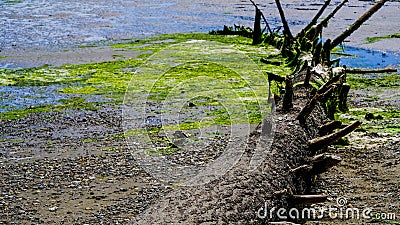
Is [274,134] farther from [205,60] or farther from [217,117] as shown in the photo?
[205,60]

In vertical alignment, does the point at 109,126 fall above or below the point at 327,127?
below

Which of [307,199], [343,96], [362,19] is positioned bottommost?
[343,96]

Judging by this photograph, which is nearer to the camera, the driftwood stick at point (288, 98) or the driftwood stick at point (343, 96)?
the driftwood stick at point (288, 98)

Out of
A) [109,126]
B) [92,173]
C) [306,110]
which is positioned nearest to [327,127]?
[306,110]

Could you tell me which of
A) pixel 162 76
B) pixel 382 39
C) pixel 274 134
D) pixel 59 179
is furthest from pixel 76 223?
pixel 382 39

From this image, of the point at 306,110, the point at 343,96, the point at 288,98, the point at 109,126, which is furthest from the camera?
the point at 343,96

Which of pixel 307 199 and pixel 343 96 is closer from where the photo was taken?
pixel 307 199

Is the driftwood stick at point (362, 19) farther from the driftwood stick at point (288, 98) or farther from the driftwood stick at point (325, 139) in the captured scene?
the driftwood stick at point (325, 139)

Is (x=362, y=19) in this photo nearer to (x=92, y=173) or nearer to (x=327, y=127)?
(x=327, y=127)

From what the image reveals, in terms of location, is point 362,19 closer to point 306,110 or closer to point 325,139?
point 306,110

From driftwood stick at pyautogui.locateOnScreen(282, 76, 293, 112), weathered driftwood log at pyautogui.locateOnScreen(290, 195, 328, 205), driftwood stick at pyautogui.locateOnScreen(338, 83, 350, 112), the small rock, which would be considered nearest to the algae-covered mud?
the small rock

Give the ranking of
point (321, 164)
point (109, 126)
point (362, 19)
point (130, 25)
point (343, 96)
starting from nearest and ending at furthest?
point (321, 164), point (109, 126), point (343, 96), point (362, 19), point (130, 25)

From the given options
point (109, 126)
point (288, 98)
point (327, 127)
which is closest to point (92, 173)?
point (109, 126)

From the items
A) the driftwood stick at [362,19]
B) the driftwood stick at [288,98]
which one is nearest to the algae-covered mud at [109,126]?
the driftwood stick at [288,98]
